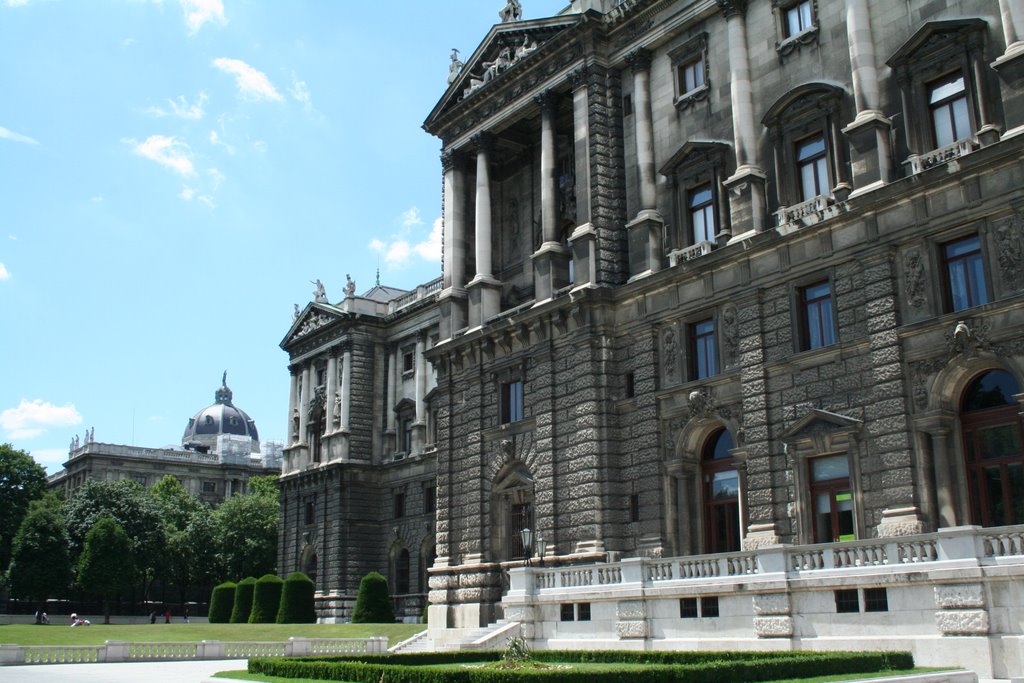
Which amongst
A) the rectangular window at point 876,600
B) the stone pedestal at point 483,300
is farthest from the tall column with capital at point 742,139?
the rectangular window at point 876,600

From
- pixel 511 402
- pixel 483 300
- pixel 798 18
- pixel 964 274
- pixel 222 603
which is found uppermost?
pixel 798 18

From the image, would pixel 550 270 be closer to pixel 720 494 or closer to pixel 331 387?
pixel 720 494

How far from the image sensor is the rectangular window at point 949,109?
33625 millimetres

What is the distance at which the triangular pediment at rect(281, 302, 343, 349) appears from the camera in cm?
8203

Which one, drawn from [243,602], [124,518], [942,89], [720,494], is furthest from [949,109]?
[124,518]

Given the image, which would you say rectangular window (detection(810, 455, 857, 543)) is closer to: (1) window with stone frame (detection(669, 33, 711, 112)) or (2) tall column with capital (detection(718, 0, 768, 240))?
(2) tall column with capital (detection(718, 0, 768, 240))

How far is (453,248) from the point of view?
54.2 meters

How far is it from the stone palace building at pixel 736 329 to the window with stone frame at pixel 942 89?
10 cm

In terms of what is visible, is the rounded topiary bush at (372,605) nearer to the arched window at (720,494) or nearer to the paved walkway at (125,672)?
the paved walkway at (125,672)

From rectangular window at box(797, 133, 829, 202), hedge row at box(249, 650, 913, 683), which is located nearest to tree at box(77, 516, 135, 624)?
hedge row at box(249, 650, 913, 683)

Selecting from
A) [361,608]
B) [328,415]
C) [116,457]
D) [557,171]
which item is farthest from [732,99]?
[116,457]

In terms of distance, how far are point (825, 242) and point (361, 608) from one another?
40.8 meters

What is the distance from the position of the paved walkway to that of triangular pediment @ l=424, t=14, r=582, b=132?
29.0 m

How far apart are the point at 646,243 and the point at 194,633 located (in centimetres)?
3473
